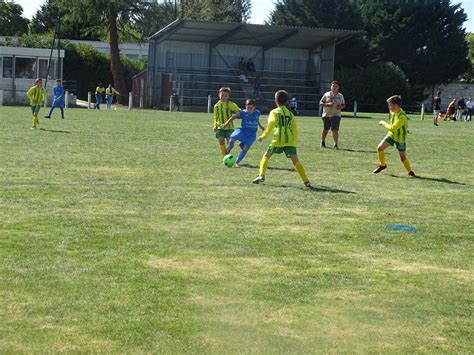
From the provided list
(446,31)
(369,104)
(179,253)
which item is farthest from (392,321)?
(446,31)

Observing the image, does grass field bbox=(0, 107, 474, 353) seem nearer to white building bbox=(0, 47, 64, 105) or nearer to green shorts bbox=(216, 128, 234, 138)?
green shorts bbox=(216, 128, 234, 138)

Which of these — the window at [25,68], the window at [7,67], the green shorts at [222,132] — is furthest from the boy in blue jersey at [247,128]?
the window at [25,68]

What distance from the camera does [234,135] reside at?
1734 cm

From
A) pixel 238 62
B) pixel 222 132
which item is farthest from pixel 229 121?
pixel 238 62

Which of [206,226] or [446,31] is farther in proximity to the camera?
[446,31]

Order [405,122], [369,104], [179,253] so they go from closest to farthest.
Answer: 1. [179,253]
2. [405,122]
3. [369,104]

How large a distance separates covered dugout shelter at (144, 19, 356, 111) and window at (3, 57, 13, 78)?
30.8 ft

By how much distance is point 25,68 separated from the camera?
190 ft

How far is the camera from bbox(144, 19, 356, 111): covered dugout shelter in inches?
2267

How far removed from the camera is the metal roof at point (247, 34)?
55938 mm

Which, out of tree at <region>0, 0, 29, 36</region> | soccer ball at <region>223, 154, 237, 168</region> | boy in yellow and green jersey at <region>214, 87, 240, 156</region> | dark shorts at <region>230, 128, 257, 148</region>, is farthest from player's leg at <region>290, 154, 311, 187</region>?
tree at <region>0, 0, 29, 36</region>

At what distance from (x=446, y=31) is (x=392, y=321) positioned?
75.3 metres

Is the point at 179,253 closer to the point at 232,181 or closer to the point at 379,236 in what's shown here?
the point at 379,236

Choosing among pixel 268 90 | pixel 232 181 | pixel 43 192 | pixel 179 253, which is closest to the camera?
pixel 179 253
